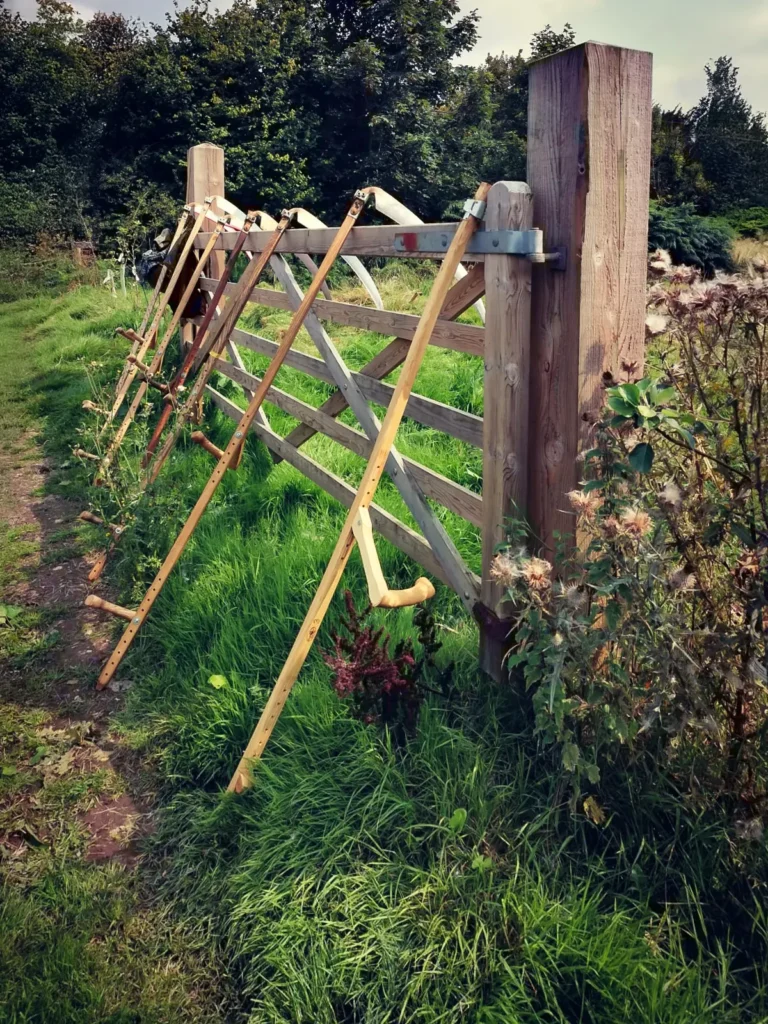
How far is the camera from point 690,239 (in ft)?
59.3

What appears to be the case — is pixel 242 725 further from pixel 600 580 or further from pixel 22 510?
pixel 22 510

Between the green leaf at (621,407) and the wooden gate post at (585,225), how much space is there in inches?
14.8

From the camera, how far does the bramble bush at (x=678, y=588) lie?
6.93ft

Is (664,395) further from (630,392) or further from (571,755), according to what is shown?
(571,755)

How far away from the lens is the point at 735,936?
2.18 meters

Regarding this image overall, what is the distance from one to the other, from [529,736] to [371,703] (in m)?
0.53

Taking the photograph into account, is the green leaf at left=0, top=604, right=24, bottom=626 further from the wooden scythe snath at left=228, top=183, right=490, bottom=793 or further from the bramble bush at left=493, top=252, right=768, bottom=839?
the bramble bush at left=493, top=252, right=768, bottom=839

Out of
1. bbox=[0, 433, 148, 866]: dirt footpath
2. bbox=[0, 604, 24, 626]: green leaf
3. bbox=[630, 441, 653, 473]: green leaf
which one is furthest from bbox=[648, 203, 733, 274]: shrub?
bbox=[630, 441, 653, 473]: green leaf

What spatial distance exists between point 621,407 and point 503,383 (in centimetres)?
78

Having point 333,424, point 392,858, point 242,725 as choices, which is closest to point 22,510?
point 333,424

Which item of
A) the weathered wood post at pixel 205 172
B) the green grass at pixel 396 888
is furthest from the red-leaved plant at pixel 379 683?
the weathered wood post at pixel 205 172

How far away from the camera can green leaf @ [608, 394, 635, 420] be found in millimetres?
2010

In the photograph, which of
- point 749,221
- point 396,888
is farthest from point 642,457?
point 749,221

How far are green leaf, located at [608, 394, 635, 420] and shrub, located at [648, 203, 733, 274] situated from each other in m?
17.0
